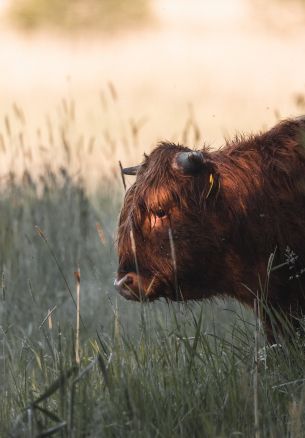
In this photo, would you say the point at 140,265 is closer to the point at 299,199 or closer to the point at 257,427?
the point at 299,199

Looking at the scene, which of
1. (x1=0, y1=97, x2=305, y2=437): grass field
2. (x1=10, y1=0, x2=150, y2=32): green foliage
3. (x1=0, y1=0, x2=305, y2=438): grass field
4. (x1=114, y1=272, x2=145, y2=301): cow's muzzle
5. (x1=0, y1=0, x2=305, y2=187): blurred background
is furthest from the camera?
(x1=10, y1=0, x2=150, y2=32): green foliage

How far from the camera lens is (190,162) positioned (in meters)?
5.29

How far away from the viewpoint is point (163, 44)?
1967cm

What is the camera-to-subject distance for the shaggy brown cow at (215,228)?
529cm

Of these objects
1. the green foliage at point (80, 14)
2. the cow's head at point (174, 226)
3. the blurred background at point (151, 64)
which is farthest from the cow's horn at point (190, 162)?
the green foliage at point (80, 14)

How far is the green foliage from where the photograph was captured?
2144 cm

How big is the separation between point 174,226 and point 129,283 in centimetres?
31

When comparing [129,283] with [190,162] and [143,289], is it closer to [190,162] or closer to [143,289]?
[143,289]

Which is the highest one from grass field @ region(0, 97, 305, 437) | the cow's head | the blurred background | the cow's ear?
the blurred background

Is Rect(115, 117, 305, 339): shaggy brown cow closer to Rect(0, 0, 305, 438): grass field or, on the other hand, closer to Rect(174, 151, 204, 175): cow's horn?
Rect(174, 151, 204, 175): cow's horn

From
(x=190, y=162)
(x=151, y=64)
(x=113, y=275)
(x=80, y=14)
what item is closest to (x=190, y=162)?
(x=190, y=162)

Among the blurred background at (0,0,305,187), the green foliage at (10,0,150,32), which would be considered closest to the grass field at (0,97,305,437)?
the blurred background at (0,0,305,187)

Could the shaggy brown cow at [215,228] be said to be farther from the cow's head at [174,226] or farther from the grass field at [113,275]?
the grass field at [113,275]

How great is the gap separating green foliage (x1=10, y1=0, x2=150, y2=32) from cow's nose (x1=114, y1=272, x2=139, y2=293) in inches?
640
